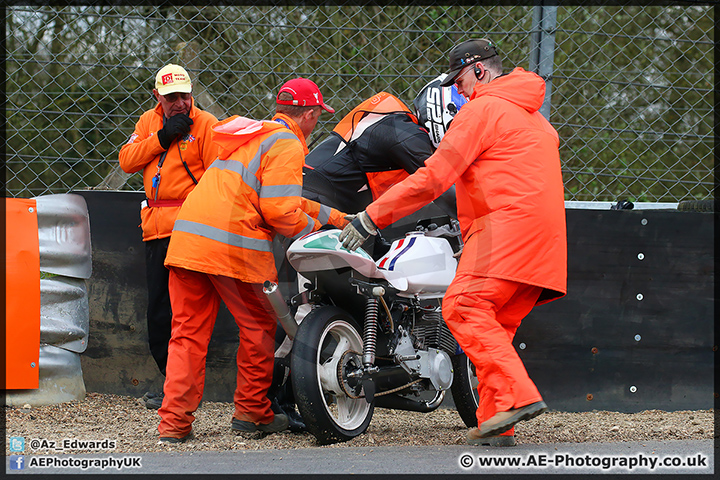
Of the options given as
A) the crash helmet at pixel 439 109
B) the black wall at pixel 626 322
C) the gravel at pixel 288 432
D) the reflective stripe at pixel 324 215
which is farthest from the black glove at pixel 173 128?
the gravel at pixel 288 432

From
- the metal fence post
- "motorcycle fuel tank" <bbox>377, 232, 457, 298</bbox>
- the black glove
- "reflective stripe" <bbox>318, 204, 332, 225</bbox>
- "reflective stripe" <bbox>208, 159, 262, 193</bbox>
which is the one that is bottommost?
"motorcycle fuel tank" <bbox>377, 232, 457, 298</bbox>

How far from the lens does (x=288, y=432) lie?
4191mm

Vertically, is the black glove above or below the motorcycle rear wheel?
above

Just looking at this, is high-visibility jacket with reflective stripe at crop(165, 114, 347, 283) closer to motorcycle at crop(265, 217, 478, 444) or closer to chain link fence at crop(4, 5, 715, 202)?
motorcycle at crop(265, 217, 478, 444)

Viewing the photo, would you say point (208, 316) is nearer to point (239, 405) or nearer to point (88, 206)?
point (239, 405)

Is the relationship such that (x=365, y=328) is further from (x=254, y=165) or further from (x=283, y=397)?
(x=254, y=165)

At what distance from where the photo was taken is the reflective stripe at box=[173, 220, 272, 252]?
3713 mm

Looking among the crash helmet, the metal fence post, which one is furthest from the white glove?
the metal fence post

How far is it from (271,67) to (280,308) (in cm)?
336

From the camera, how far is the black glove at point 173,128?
4.30 meters

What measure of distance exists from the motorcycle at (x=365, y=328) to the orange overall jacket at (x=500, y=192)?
421 mm

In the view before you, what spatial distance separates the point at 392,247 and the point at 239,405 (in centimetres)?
119

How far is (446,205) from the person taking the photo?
4305mm

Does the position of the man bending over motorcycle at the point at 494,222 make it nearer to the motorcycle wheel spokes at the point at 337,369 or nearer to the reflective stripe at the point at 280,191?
the reflective stripe at the point at 280,191
